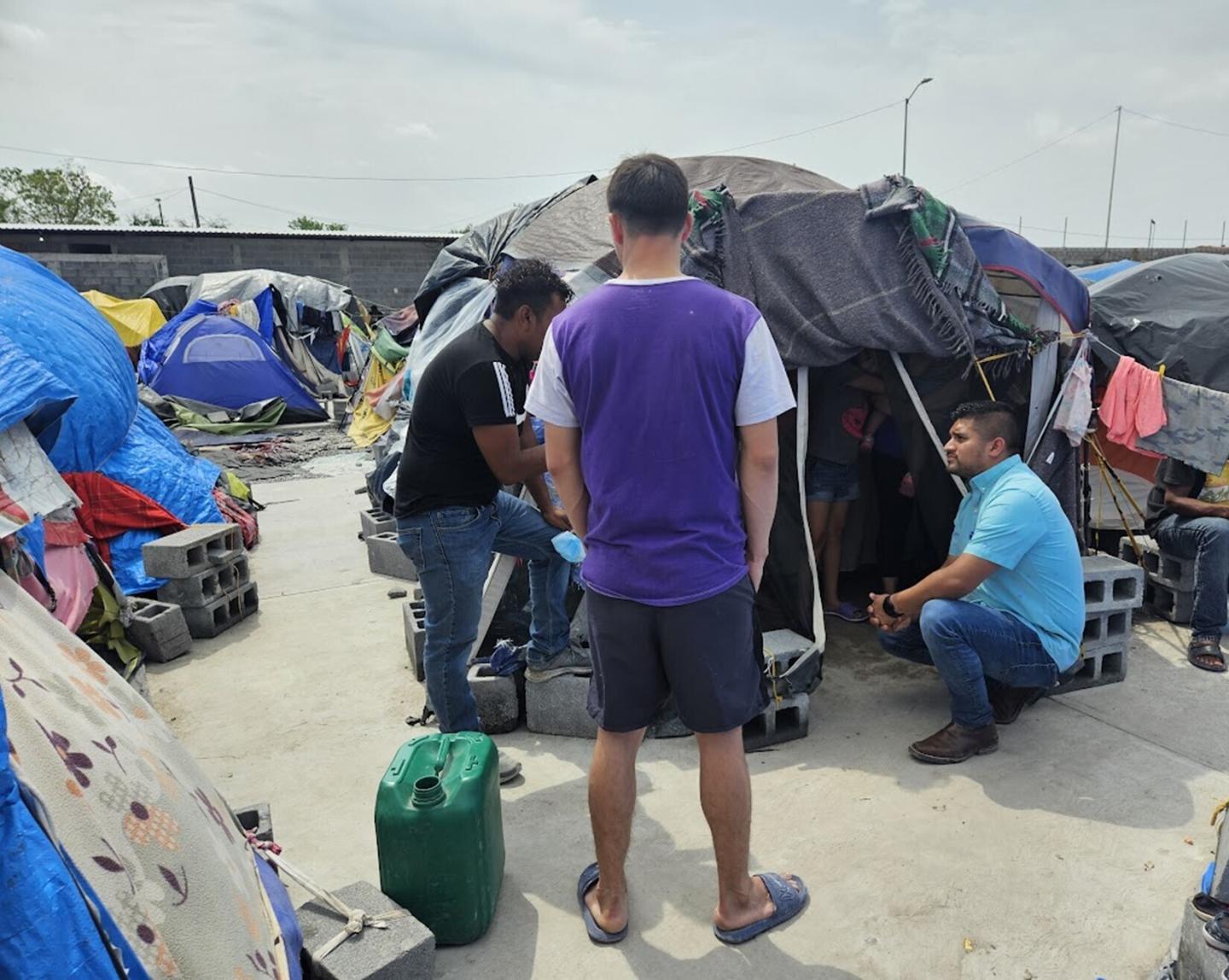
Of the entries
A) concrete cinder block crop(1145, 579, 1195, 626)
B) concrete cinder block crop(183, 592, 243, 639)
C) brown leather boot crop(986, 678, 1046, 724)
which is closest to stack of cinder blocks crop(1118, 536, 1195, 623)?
concrete cinder block crop(1145, 579, 1195, 626)

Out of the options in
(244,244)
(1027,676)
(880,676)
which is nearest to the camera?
(1027,676)

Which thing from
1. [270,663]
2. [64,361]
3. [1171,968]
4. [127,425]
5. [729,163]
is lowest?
[270,663]

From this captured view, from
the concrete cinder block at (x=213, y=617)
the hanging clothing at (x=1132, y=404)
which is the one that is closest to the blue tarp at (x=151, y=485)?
the concrete cinder block at (x=213, y=617)

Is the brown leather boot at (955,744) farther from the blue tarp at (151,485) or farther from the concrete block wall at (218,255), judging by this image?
the concrete block wall at (218,255)

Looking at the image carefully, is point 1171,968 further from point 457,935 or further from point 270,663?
point 270,663

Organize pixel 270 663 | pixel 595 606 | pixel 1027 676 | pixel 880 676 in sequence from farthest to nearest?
pixel 270 663 < pixel 880 676 < pixel 1027 676 < pixel 595 606

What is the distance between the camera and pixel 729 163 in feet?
16.5

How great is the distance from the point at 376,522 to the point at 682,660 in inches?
185

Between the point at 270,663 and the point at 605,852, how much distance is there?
9.58 ft

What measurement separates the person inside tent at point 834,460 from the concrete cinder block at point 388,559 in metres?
2.85

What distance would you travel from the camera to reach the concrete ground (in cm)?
253

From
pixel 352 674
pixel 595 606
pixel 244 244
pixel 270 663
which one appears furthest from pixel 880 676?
pixel 244 244

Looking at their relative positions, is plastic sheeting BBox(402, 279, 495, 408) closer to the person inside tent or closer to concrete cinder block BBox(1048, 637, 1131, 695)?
the person inside tent

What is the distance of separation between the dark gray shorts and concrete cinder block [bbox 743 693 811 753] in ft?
4.38
